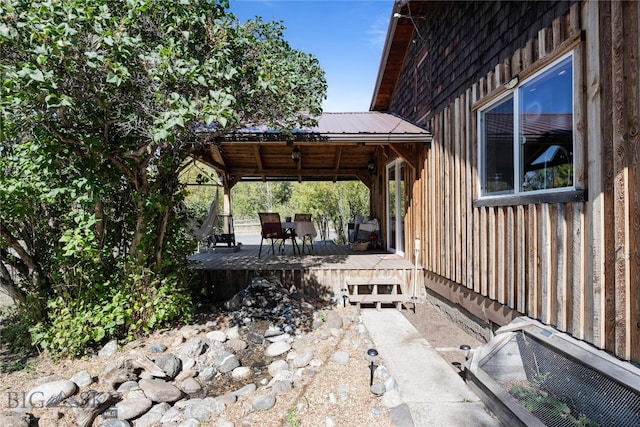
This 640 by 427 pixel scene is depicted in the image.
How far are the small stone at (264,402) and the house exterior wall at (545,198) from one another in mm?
2394

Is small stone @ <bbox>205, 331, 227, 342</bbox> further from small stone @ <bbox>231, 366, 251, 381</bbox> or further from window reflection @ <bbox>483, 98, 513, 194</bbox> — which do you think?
window reflection @ <bbox>483, 98, 513, 194</bbox>

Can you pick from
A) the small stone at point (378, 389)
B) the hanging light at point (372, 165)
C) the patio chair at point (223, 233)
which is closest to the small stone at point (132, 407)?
the small stone at point (378, 389)

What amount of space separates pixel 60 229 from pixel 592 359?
16.7ft

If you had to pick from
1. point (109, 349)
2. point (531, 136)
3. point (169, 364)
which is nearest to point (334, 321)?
point (169, 364)

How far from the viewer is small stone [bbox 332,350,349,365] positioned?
340cm

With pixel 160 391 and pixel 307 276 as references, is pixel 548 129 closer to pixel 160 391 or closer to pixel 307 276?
pixel 307 276

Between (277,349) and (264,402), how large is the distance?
118 centimetres

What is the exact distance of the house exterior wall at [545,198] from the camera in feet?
7.07

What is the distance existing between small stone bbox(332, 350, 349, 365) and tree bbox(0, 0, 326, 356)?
2158 mm

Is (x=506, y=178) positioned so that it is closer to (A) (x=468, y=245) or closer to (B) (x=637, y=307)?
(A) (x=468, y=245)

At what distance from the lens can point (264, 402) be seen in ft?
9.04

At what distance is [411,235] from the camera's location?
20.5ft

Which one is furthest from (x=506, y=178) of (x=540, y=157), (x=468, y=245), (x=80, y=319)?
(x=80, y=319)

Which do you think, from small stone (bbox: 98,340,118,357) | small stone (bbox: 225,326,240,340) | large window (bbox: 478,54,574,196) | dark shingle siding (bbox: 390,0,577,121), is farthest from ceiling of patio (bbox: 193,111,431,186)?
small stone (bbox: 98,340,118,357)
